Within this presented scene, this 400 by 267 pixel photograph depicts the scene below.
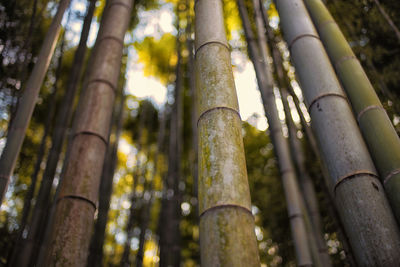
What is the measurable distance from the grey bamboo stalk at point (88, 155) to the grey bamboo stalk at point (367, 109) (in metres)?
1.38

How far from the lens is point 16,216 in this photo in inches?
207

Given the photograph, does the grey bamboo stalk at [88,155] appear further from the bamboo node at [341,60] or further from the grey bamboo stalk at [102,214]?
the grey bamboo stalk at [102,214]

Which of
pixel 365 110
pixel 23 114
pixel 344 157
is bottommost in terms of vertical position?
pixel 344 157

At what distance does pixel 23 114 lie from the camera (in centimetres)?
215

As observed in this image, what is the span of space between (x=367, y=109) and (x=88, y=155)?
1.47 meters

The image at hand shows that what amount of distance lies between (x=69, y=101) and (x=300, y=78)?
2.27 meters

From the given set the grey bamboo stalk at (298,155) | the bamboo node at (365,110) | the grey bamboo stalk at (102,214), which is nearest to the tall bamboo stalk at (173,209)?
the grey bamboo stalk at (102,214)

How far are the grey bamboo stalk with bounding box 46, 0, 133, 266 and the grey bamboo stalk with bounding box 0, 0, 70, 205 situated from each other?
299 millimetres

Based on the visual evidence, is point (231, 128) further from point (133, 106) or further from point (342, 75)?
point (133, 106)

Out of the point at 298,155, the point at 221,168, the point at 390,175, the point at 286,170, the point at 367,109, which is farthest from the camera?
the point at 298,155

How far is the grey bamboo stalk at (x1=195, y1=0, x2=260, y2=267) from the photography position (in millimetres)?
1158

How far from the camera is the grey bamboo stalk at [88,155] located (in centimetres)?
168

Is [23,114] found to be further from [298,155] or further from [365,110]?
[298,155]

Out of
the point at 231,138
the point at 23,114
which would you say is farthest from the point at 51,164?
the point at 231,138
